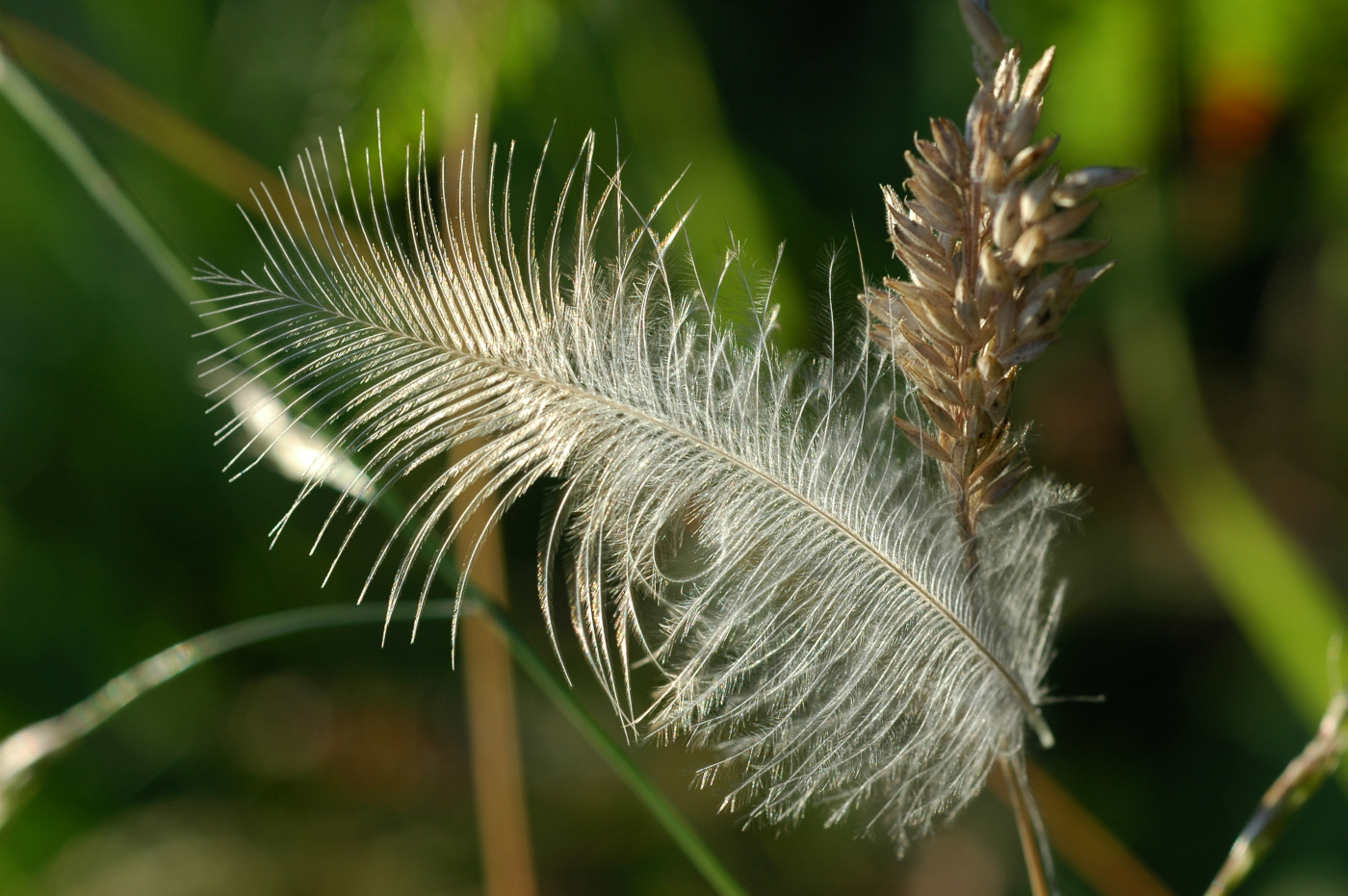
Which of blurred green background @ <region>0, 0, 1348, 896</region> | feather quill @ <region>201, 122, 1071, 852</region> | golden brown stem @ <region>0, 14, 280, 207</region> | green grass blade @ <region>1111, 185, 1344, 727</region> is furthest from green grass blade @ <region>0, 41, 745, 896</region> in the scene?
green grass blade @ <region>1111, 185, 1344, 727</region>

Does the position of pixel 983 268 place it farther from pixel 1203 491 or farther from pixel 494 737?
pixel 1203 491

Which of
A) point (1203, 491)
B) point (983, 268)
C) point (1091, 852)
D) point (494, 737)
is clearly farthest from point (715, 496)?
point (1203, 491)

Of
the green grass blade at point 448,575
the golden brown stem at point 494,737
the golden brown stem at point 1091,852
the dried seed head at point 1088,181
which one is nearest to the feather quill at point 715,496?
the green grass blade at point 448,575

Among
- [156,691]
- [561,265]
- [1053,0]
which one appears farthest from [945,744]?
[156,691]

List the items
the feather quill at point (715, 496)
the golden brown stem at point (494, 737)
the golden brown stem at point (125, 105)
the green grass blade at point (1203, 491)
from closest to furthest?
the feather quill at point (715, 496)
the golden brown stem at point (125, 105)
the golden brown stem at point (494, 737)
the green grass blade at point (1203, 491)

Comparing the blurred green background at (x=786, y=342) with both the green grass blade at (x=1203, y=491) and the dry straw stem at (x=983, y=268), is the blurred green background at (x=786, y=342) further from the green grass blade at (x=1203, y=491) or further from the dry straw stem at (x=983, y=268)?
the dry straw stem at (x=983, y=268)

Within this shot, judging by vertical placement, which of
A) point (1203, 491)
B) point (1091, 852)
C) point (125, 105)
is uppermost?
point (125, 105)

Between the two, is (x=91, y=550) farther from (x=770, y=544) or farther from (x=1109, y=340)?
(x=1109, y=340)

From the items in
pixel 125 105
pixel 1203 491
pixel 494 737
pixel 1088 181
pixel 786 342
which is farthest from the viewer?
pixel 1203 491
